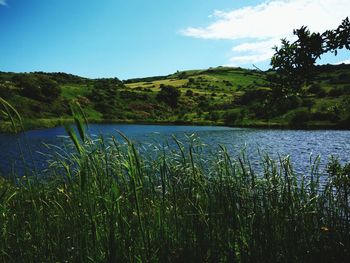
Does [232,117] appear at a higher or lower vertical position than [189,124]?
higher

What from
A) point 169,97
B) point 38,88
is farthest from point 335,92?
point 38,88

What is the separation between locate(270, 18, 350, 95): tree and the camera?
695 cm

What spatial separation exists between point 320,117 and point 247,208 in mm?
100437

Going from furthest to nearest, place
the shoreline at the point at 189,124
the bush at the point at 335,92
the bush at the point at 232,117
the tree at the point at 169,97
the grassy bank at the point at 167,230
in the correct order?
1. the tree at the point at 169,97
2. the bush at the point at 232,117
3. the bush at the point at 335,92
4. the shoreline at the point at 189,124
5. the grassy bank at the point at 167,230

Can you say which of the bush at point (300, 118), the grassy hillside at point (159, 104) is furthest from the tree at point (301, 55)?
the bush at point (300, 118)

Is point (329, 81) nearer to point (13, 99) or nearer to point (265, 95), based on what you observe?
point (13, 99)

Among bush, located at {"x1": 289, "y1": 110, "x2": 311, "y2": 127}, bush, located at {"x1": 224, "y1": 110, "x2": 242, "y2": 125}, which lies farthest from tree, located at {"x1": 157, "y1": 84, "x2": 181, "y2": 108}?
bush, located at {"x1": 289, "y1": 110, "x2": 311, "y2": 127}

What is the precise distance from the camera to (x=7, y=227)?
7.35 meters

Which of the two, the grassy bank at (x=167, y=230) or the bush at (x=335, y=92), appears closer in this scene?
the grassy bank at (x=167, y=230)

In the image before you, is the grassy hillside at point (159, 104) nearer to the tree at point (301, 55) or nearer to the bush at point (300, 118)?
the bush at point (300, 118)

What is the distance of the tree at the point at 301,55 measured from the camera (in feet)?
22.8

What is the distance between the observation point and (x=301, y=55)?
7.23 m

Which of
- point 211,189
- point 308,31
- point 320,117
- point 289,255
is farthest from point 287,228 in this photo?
point 320,117

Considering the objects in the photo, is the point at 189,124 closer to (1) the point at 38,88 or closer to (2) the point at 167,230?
(1) the point at 38,88
